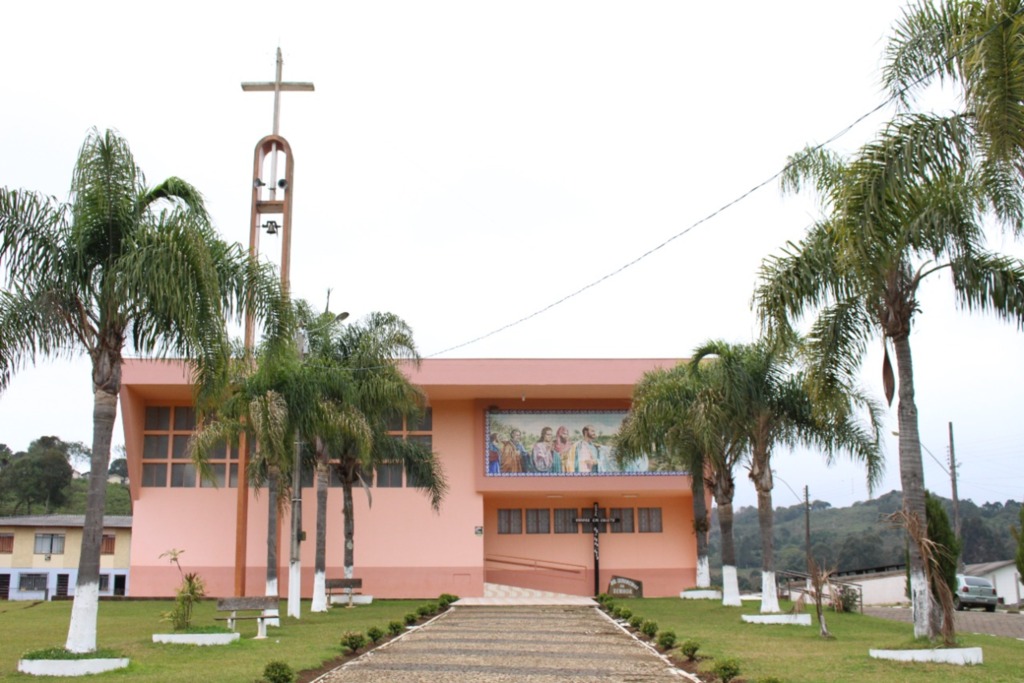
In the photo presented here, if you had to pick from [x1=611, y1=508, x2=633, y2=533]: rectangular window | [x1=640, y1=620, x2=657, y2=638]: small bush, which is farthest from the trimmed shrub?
[x1=611, y1=508, x2=633, y2=533]: rectangular window

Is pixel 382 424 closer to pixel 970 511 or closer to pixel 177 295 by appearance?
pixel 177 295

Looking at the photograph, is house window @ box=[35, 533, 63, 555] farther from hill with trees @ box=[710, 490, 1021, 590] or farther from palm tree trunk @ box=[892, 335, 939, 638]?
palm tree trunk @ box=[892, 335, 939, 638]

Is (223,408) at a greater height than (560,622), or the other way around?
(223,408)

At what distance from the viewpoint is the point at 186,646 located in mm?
14891

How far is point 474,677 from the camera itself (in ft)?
37.3

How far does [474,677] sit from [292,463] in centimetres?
1058

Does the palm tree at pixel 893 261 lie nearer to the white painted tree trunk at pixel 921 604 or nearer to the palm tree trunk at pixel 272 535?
the white painted tree trunk at pixel 921 604

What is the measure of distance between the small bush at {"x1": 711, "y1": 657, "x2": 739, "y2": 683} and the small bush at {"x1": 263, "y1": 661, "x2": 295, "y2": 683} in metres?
4.55

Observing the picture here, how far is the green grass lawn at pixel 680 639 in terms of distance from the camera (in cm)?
1137

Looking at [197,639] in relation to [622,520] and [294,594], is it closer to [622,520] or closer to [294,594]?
[294,594]

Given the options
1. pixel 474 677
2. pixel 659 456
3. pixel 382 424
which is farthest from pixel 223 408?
pixel 659 456

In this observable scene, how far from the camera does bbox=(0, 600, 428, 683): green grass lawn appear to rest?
461 inches

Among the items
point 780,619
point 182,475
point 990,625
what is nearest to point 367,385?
point 780,619

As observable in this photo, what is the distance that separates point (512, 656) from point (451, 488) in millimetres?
19583
